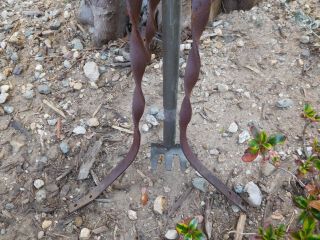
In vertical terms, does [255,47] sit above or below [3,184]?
above

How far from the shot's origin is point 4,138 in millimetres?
1599

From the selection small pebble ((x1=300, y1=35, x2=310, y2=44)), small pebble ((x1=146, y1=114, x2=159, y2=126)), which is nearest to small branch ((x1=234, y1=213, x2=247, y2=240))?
small pebble ((x1=146, y1=114, x2=159, y2=126))

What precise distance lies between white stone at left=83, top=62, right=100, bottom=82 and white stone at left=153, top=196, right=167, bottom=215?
0.60 meters

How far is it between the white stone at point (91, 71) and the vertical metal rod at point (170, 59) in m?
0.50

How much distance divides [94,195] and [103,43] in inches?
29.1

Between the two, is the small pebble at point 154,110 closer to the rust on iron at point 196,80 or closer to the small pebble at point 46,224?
the rust on iron at point 196,80

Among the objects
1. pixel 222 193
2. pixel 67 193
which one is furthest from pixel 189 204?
pixel 67 193

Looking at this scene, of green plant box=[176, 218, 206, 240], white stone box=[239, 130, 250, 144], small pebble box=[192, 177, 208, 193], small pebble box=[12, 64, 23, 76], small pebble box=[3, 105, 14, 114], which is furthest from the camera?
small pebble box=[12, 64, 23, 76]

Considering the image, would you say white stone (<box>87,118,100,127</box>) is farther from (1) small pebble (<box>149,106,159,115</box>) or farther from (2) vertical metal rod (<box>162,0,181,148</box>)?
(2) vertical metal rod (<box>162,0,181,148</box>)

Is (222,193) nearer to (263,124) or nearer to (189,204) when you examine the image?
(189,204)

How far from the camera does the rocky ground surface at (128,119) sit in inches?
55.5

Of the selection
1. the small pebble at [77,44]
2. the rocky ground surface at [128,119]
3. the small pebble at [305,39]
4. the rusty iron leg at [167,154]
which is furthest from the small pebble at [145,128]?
the small pebble at [305,39]

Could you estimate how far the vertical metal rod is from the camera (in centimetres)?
106

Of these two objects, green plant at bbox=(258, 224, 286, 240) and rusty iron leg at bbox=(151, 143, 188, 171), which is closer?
green plant at bbox=(258, 224, 286, 240)
